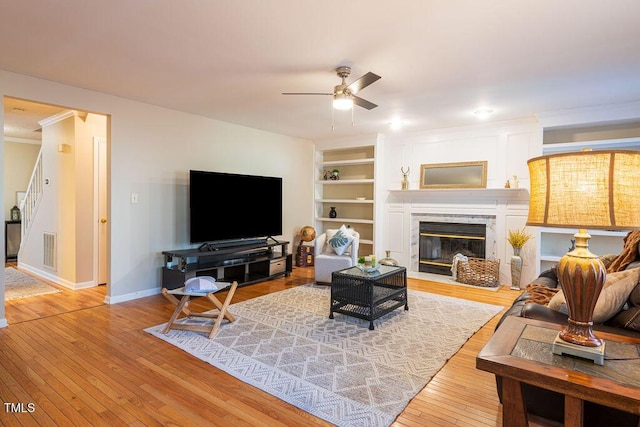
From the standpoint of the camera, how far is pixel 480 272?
5.00 meters

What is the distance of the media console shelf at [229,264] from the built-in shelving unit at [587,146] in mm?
3738

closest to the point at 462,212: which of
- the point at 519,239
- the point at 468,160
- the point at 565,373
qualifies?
the point at 468,160

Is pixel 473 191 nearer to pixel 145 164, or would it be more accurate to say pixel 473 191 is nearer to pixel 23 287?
pixel 145 164

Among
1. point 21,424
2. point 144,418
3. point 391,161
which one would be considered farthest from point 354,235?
point 21,424

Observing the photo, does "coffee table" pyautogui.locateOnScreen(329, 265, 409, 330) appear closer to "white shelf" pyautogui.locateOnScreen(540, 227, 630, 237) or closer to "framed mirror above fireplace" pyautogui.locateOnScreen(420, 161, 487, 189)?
"white shelf" pyautogui.locateOnScreen(540, 227, 630, 237)

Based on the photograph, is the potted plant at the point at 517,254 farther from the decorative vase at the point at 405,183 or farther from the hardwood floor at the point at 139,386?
the hardwood floor at the point at 139,386

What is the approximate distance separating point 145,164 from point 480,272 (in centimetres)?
476

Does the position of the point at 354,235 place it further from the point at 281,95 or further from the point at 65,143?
the point at 65,143

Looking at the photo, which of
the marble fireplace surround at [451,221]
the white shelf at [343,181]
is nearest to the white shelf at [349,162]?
the white shelf at [343,181]

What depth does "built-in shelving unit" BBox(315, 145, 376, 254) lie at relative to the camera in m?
6.43

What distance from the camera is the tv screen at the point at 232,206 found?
4.50 m

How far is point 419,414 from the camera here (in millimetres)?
1963

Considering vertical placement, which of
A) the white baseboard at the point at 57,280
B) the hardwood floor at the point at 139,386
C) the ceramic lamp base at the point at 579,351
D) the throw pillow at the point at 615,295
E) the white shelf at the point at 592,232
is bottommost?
the hardwood floor at the point at 139,386

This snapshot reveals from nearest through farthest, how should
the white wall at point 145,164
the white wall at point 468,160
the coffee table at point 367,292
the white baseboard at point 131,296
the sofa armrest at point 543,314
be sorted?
the sofa armrest at point 543,314 < the coffee table at point 367,292 < the white wall at point 145,164 < the white baseboard at point 131,296 < the white wall at point 468,160
